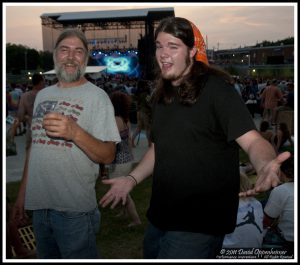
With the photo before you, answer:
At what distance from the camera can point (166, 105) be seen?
2246 millimetres

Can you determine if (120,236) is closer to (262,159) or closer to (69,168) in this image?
(69,168)

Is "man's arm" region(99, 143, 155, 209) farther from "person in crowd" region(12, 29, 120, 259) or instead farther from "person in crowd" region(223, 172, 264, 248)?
"person in crowd" region(223, 172, 264, 248)

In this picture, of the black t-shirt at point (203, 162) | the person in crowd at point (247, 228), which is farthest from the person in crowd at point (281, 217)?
the black t-shirt at point (203, 162)

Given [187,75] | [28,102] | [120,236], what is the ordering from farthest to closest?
[28,102]
[120,236]
[187,75]

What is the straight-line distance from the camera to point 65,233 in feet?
7.98

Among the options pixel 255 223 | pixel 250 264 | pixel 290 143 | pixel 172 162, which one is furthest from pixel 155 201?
pixel 290 143

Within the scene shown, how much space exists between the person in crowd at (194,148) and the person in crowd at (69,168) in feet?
1.36

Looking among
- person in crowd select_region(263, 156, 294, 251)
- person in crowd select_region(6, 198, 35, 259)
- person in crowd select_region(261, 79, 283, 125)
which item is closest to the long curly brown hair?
person in crowd select_region(263, 156, 294, 251)

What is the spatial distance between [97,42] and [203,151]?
149 feet

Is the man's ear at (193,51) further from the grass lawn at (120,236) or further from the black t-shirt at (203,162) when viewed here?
the grass lawn at (120,236)

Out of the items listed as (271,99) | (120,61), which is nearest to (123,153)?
(271,99)

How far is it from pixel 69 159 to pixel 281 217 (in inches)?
82.3

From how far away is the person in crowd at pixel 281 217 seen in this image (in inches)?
136

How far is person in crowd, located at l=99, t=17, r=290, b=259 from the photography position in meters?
2.00
